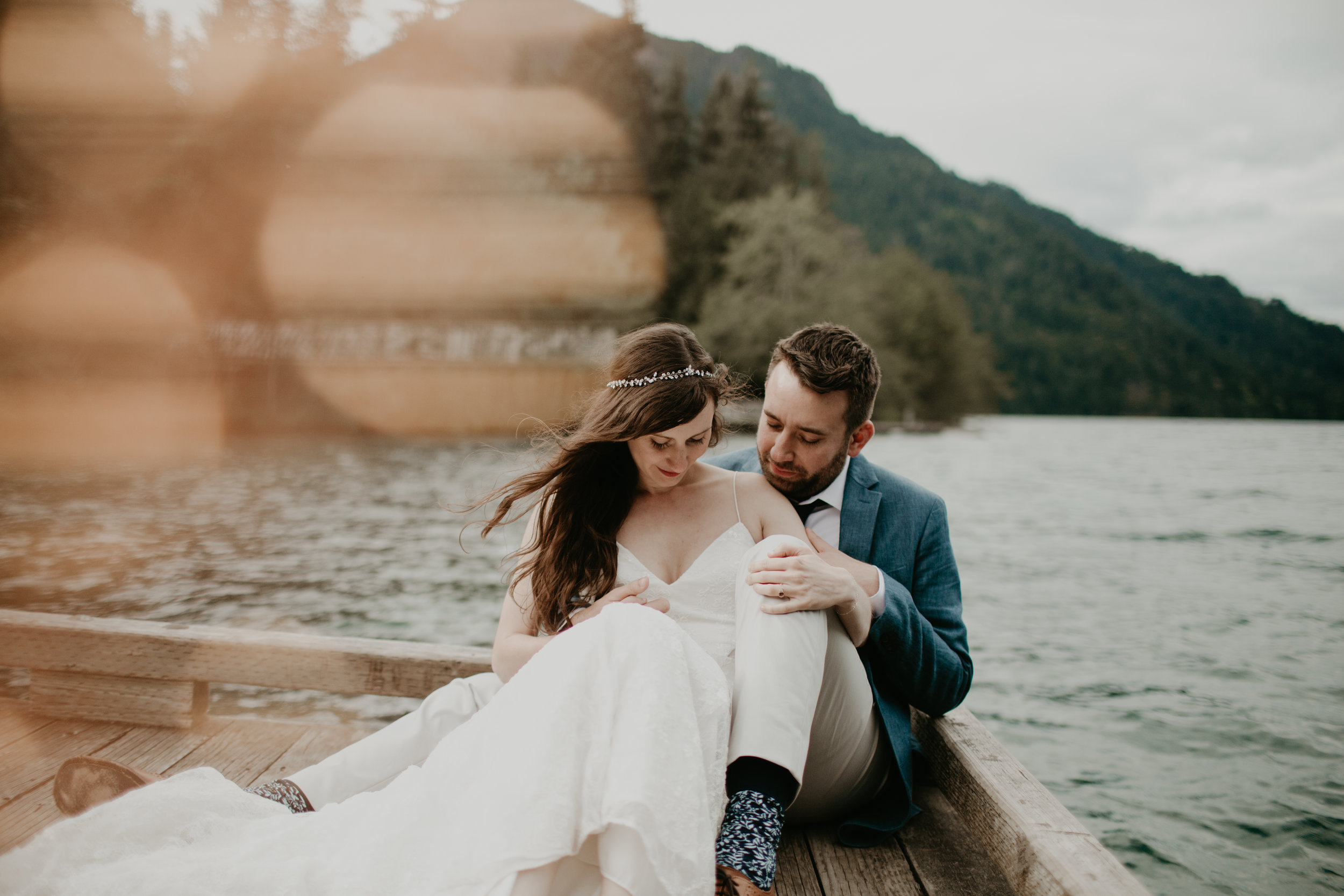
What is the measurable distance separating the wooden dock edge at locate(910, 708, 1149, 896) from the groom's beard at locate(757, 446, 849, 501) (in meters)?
0.88

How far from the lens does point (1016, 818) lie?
211 centimetres

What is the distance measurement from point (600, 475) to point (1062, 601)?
9.90 m

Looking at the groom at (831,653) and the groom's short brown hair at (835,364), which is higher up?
the groom's short brown hair at (835,364)

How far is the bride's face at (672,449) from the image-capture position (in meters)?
2.72

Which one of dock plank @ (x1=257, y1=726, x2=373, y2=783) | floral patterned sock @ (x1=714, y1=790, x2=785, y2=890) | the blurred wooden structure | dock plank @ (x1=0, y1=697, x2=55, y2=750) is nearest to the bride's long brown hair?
floral patterned sock @ (x1=714, y1=790, x2=785, y2=890)

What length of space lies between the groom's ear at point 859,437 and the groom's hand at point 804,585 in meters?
0.77

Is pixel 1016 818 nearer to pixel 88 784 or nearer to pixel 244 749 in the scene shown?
pixel 88 784

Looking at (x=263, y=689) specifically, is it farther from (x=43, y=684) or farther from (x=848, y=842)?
(x=848, y=842)

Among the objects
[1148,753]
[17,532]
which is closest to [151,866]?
[1148,753]

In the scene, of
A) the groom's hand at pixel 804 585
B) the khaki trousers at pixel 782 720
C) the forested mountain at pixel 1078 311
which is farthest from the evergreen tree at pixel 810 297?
the forested mountain at pixel 1078 311

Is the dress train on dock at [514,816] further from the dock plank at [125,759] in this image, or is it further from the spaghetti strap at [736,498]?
the spaghetti strap at [736,498]

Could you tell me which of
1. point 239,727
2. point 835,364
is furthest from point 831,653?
point 239,727

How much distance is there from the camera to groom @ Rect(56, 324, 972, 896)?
2086 millimetres

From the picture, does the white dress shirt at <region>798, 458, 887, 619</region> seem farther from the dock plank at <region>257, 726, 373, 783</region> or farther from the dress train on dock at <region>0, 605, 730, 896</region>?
the dock plank at <region>257, 726, 373, 783</region>
